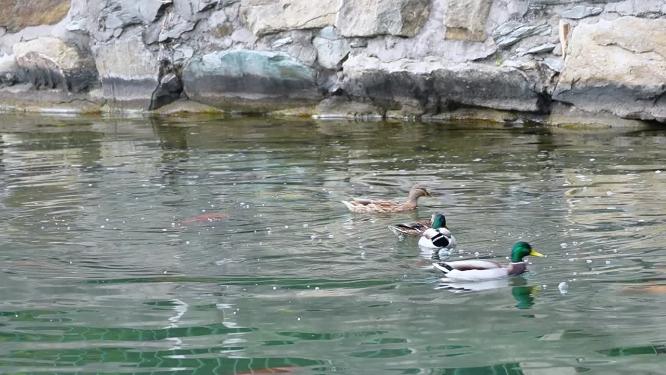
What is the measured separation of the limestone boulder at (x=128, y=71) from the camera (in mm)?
17750

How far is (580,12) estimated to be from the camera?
14.3 meters

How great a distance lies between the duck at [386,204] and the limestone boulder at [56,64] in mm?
9295

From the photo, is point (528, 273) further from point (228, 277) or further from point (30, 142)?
point (30, 142)

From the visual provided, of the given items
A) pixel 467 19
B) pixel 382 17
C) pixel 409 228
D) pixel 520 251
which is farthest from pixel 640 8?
pixel 520 251

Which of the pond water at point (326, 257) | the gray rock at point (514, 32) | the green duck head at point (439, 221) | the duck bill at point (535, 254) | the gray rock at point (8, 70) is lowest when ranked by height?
the pond water at point (326, 257)

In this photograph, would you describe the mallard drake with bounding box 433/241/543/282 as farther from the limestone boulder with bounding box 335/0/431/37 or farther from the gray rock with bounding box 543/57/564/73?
the limestone boulder with bounding box 335/0/431/37

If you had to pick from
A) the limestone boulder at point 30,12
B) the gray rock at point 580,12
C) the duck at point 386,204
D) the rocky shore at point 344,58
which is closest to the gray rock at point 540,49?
the rocky shore at point 344,58

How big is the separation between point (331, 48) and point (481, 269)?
9.22 meters

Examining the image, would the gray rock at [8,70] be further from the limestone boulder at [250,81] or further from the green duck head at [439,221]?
the green duck head at [439,221]

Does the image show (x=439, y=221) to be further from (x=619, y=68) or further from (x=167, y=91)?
(x=167, y=91)

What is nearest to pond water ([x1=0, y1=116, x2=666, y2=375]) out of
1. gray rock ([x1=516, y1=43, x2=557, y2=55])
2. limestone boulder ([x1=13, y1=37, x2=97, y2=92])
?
gray rock ([x1=516, y1=43, x2=557, y2=55])

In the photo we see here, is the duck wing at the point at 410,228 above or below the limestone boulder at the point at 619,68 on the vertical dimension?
below

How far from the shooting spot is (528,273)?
766cm

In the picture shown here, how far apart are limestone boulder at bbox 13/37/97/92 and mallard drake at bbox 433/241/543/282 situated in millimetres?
11840
